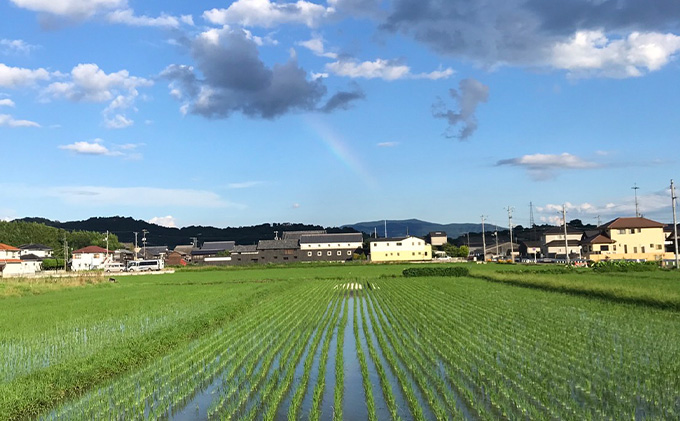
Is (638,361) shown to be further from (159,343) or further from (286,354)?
(159,343)

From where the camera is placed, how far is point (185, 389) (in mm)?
8992

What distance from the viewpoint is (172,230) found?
640 ft

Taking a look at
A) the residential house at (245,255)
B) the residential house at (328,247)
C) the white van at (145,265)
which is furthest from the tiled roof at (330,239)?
the white van at (145,265)

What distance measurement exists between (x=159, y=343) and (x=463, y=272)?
35328 mm

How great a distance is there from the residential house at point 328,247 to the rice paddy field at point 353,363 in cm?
6337

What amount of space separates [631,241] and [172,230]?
163269 mm

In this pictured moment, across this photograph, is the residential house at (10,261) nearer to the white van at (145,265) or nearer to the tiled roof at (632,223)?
the white van at (145,265)

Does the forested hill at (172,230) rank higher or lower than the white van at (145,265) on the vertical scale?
higher

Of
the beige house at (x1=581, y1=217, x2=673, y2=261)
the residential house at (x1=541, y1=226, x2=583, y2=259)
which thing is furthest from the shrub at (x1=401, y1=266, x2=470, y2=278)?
the residential house at (x1=541, y1=226, x2=583, y2=259)

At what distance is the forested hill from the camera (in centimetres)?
18225

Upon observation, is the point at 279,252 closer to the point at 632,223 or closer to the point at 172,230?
the point at 632,223

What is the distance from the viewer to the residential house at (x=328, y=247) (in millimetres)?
83938

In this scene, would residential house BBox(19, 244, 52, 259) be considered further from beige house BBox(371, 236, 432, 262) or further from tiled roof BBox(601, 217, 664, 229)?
tiled roof BBox(601, 217, 664, 229)

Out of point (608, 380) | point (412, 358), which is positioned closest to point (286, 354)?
point (412, 358)
